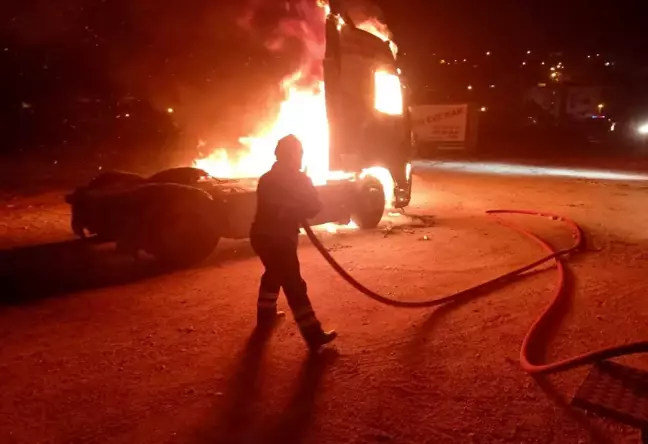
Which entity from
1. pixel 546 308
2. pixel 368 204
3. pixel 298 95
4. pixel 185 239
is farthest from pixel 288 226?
pixel 298 95

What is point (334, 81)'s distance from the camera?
9188mm

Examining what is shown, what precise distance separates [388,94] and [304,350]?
626 centimetres

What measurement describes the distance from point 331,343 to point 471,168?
722 inches

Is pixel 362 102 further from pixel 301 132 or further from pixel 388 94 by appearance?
pixel 301 132

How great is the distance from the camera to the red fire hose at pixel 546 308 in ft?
13.4

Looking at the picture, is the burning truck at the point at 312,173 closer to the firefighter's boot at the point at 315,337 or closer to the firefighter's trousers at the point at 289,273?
the firefighter's trousers at the point at 289,273

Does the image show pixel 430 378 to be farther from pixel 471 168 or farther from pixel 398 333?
pixel 471 168

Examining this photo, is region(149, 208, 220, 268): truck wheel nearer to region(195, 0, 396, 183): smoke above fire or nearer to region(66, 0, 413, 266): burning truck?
region(66, 0, 413, 266): burning truck

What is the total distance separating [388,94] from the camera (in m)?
10.4

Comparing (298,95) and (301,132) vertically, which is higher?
(298,95)

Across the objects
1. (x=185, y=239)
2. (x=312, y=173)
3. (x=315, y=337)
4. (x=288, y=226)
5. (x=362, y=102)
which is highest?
(x=362, y=102)

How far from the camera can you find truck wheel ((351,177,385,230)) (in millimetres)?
10234

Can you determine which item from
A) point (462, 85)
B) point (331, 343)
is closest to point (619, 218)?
point (331, 343)

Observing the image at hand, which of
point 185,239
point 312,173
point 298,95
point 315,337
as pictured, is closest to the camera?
point 315,337
